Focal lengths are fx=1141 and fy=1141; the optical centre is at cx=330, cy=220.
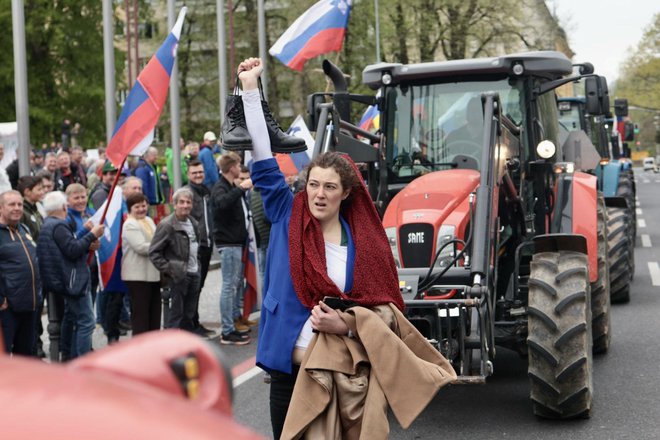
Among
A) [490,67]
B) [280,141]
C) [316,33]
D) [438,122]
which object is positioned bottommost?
[280,141]

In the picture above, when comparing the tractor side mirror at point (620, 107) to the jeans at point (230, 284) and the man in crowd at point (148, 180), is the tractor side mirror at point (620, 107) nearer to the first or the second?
the man in crowd at point (148, 180)

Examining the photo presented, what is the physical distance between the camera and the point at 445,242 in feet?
23.1

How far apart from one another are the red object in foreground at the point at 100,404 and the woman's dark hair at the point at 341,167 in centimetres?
317

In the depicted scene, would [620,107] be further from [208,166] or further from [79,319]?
[79,319]

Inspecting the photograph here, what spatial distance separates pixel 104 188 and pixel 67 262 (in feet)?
10.5

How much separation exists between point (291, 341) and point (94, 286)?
7516 mm

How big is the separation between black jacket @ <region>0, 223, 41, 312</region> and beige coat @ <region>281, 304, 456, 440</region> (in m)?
4.39

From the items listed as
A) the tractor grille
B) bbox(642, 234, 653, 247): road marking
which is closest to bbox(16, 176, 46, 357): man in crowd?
the tractor grille

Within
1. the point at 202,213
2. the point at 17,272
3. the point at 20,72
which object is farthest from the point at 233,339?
the point at 20,72

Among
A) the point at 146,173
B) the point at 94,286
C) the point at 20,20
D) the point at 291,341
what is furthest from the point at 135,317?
the point at 146,173

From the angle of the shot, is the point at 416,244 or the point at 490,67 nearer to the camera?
the point at 416,244

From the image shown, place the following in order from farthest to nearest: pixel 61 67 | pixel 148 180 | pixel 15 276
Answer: pixel 61 67 → pixel 148 180 → pixel 15 276

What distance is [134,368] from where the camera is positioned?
1205 millimetres

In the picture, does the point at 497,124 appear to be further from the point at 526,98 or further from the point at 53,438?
the point at 53,438
